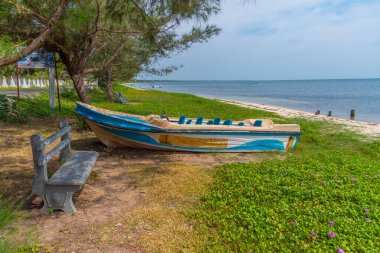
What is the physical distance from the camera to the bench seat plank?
414 cm

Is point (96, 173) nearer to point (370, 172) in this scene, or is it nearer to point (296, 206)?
point (296, 206)

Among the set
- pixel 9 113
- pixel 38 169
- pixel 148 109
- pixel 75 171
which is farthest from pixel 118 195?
pixel 148 109

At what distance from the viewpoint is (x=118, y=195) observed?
5.01 m

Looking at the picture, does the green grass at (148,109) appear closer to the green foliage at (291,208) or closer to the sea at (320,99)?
the sea at (320,99)

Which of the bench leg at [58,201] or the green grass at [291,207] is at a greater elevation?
the bench leg at [58,201]

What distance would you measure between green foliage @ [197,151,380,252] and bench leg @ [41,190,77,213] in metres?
1.74

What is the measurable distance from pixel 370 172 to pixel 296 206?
2779 millimetres

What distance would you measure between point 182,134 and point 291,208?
362cm

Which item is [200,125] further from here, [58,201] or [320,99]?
[320,99]

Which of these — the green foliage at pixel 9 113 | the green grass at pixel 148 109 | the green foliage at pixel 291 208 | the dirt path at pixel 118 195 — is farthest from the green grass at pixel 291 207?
the green grass at pixel 148 109

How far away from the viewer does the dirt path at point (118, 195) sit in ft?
11.9

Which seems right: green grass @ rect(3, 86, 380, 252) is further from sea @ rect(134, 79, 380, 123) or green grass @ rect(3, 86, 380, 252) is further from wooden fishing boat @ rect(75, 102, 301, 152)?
sea @ rect(134, 79, 380, 123)

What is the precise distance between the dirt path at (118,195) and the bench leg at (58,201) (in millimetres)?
86

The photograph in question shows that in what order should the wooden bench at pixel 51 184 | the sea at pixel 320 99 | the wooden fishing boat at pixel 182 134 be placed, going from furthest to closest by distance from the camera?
1. the sea at pixel 320 99
2. the wooden fishing boat at pixel 182 134
3. the wooden bench at pixel 51 184
